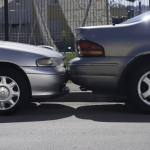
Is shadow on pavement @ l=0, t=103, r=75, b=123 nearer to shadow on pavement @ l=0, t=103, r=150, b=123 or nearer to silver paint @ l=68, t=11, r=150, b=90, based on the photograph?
shadow on pavement @ l=0, t=103, r=150, b=123

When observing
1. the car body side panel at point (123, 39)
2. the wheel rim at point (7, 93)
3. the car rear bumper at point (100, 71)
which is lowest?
the wheel rim at point (7, 93)

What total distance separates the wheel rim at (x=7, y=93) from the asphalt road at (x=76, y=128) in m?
0.19

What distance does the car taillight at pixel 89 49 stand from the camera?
575 cm

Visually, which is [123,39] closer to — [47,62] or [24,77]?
[47,62]

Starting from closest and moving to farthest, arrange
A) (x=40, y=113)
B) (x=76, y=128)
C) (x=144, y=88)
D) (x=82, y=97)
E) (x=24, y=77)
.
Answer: (x=76, y=128) → (x=144, y=88) → (x=24, y=77) → (x=40, y=113) → (x=82, y=97)

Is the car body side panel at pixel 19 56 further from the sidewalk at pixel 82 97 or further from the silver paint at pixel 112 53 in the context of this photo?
the sidewalk at pixel 82 97

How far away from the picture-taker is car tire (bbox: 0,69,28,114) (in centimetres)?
571

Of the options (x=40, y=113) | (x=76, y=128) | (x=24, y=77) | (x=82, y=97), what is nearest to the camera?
(x=76, y=128)

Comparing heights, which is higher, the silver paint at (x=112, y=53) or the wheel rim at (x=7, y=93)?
→ the silver paint at (x=112, y=53)

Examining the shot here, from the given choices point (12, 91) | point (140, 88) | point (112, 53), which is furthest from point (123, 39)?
point (12, 91)

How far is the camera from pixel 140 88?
227 inches

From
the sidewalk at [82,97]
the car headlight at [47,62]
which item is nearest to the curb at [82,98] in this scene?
the sidewalk at [82,97]

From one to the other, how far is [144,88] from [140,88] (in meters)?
0.07

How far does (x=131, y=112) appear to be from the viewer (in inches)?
238
